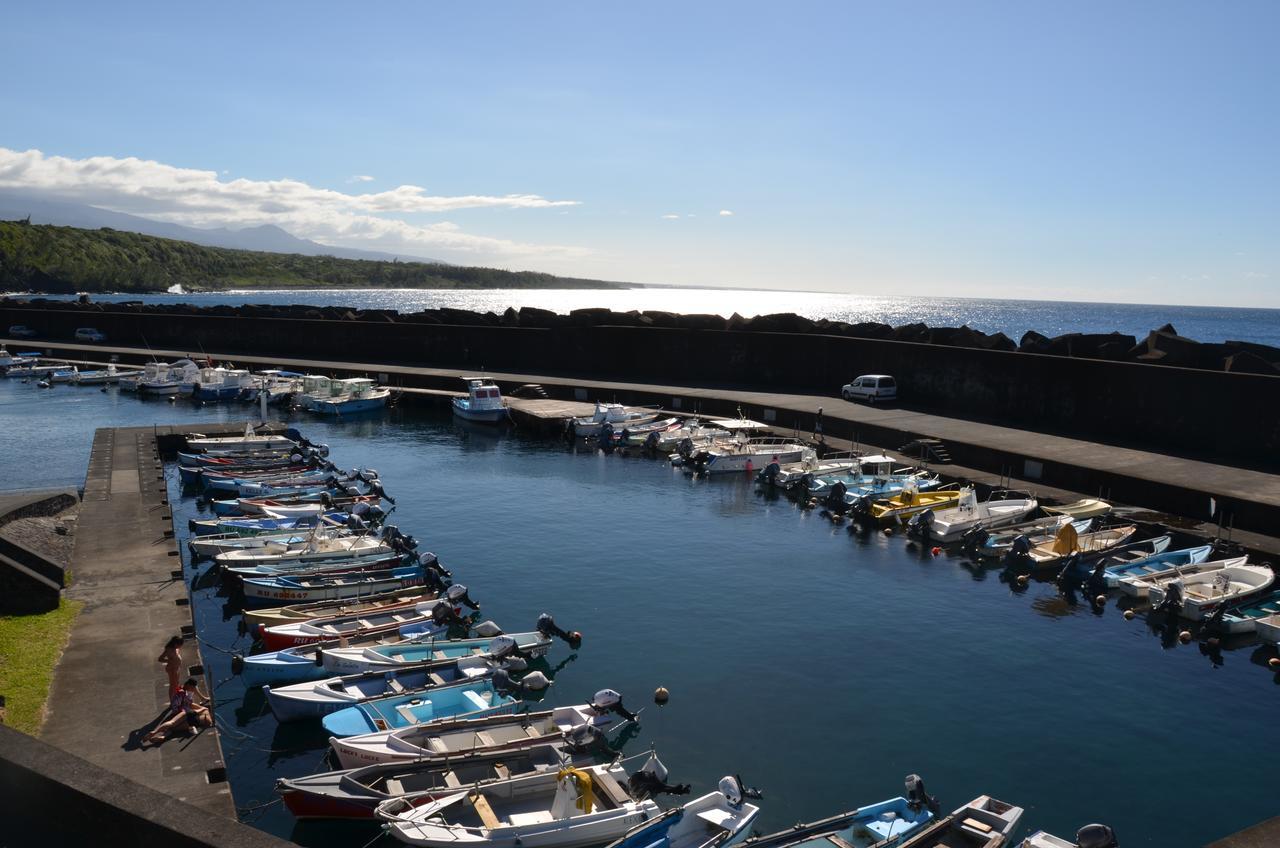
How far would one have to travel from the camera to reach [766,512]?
107 feet

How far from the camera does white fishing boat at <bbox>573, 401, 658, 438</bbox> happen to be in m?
42.8

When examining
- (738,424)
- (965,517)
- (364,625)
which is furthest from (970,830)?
(738,424)

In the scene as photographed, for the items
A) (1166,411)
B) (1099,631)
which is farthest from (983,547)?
Answer: (1166,411)

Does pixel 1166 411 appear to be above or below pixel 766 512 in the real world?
above

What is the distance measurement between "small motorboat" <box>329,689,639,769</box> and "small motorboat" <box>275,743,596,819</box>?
0.16 metres

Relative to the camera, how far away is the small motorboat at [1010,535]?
27188mm

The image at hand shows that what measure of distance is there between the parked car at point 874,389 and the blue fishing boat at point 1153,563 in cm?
1929

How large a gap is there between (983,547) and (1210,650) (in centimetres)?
713

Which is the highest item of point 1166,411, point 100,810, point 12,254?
point 12,254

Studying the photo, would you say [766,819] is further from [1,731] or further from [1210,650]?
Result: [1210,650]

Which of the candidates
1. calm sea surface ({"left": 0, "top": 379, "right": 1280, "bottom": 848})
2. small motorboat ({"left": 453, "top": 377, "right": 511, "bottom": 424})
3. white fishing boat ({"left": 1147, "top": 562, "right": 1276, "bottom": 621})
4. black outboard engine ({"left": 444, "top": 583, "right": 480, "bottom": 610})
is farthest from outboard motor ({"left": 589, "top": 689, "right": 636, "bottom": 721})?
small motorboat ({"left": 453, "top": 377, "right": 511, "bottom": 424})

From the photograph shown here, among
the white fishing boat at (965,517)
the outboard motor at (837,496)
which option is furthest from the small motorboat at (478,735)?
the outboard motor at (837,496)

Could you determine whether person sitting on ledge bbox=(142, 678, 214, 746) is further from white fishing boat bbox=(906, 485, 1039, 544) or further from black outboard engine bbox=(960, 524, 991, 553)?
white fishing boat bbox=(906, 485, 1039, 544)

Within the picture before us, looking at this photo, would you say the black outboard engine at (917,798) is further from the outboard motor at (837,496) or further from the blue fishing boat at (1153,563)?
the outboard motor at (837,496)
